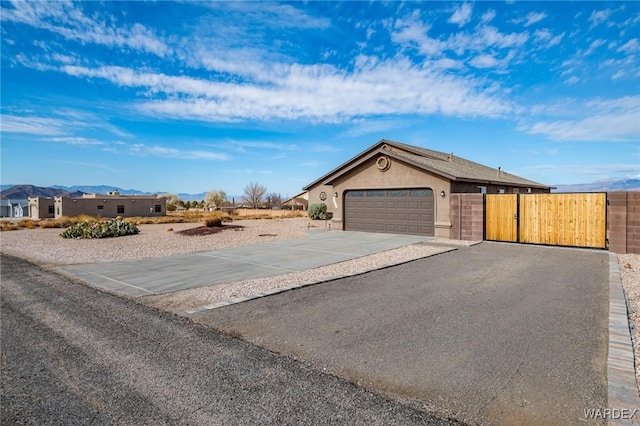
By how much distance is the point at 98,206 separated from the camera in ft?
160

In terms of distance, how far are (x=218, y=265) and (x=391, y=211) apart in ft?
34.8

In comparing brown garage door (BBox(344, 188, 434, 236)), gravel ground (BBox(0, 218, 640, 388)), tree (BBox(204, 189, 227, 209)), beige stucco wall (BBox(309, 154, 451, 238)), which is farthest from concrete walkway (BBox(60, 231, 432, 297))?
tree (BBox(204, 189, 227, 209))

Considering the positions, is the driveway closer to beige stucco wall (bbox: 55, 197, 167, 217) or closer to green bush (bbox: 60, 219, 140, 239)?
green bush (bbox: 60, 219, 140, 239)

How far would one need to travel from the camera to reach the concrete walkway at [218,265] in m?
8.30

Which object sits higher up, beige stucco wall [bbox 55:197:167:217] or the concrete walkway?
beige stucco wall [bbox 55:197:167:217]

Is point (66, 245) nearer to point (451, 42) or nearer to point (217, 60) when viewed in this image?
point (217, 60)

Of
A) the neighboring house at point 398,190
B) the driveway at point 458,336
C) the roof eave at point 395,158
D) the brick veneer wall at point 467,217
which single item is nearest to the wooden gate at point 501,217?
the brick veneer wall at point 467,217

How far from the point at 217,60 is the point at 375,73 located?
8.30 m

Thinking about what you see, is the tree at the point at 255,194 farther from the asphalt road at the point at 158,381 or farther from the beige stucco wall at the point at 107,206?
the asphalt road at the point at 158,381

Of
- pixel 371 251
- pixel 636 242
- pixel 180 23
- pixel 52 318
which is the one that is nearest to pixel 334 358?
pixel 52 318

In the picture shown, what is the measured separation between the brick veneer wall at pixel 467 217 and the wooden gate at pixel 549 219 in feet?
0.99

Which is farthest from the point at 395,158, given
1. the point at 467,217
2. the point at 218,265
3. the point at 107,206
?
the point at 107,206

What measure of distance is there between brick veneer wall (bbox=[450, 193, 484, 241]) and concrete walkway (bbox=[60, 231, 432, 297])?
1.81 metres

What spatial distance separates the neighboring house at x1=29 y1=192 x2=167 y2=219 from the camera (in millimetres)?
46719
